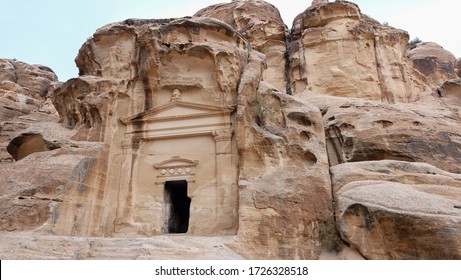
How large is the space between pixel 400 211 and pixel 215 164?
558 centimetres

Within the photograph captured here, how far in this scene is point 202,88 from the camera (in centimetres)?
1222

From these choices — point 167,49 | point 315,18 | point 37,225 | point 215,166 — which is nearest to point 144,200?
point 215,166

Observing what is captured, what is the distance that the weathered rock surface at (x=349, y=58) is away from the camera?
1702 cm

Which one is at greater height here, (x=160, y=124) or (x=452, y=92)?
(x=452, y=92)

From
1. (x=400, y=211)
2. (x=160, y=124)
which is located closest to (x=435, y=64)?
(x=160, y=124)

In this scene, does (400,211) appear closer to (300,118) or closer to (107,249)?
(300,118)

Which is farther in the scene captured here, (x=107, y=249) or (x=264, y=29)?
(x=264, y=29)

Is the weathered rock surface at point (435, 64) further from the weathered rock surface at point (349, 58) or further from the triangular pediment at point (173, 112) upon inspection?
the triangular pediment at point (173, 112)

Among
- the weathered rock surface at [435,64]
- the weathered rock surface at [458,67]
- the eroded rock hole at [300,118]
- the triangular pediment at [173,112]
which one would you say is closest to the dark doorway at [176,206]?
the triangular pediment at [173,112]

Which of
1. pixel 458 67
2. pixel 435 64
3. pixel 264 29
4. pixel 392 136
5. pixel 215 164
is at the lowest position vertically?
pixel 215 164

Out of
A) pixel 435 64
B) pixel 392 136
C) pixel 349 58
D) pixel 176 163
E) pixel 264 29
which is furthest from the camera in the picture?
pixel 435 64

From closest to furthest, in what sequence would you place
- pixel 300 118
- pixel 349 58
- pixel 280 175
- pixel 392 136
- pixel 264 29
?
pixel 280 175
pixel 300 118
pixel 392 136
pixel 349 58
pixel 264 29

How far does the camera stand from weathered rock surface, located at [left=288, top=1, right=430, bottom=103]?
17016mm

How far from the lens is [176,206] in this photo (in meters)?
12.2
